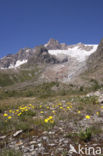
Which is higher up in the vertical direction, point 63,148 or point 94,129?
point 94,129

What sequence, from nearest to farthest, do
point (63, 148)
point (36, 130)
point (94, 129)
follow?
1. point (63, 148)
2. point (94, 129)
3. point (36, 130)

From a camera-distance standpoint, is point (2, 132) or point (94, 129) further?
point (2, 132)

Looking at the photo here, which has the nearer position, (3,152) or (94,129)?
(3,152)

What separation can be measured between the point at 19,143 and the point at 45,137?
37.7 inches

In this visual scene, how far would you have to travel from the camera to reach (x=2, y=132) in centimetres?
588

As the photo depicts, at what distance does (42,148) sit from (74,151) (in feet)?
3.33

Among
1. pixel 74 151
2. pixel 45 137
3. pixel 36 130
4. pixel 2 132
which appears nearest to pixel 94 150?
pixel 74 151

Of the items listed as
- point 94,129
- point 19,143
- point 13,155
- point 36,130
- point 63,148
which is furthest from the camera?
point 36,130

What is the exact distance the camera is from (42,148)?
14.2 ft

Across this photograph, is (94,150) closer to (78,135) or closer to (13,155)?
(78,135)

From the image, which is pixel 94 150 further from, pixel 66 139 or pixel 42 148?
pixel 42 148

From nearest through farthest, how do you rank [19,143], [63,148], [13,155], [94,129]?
[13,155] → [63,148] → [19,143] → [94,129]

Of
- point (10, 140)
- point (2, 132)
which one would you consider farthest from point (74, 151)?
point (2, 132)

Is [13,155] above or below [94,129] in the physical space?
below
